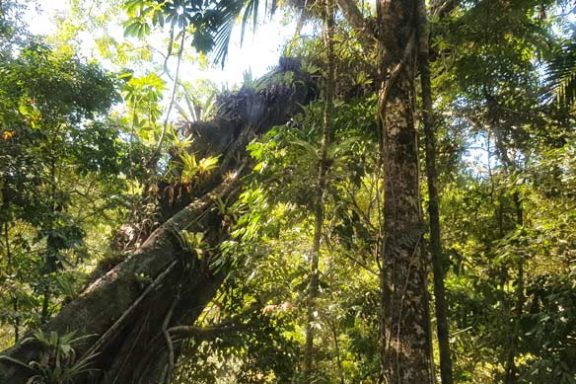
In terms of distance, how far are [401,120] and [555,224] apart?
58.3 inches

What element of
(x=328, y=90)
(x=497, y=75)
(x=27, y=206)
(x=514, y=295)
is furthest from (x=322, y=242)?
(x=27, y=206)

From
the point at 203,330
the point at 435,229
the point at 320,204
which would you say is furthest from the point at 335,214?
the point at 203,330

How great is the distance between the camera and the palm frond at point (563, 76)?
3863 millimetres

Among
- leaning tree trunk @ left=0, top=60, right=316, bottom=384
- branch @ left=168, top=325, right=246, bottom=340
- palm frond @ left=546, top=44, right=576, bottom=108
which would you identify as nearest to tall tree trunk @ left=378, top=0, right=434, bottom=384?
palm frond @ left=546, top=44, right=576, bottom=108

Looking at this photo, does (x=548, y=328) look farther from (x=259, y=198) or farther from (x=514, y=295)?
(x=259, y=198)

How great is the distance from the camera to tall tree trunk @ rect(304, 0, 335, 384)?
11.3ft

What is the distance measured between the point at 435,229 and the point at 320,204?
110 cm

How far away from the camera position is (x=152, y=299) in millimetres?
4914

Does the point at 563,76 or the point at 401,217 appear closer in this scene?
the point at 401,217

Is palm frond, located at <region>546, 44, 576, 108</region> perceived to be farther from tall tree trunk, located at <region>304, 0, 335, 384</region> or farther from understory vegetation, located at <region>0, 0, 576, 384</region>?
tall tree trunk, located at <region>304, 0, 335, 384</region>

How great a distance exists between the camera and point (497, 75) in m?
4.09

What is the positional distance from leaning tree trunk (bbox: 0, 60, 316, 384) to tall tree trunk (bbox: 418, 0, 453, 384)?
247cm

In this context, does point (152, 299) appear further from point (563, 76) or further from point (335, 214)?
point (563, 76)

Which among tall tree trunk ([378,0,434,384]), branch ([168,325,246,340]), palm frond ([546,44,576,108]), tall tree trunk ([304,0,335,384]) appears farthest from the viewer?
branch ([168,325,246,340])
